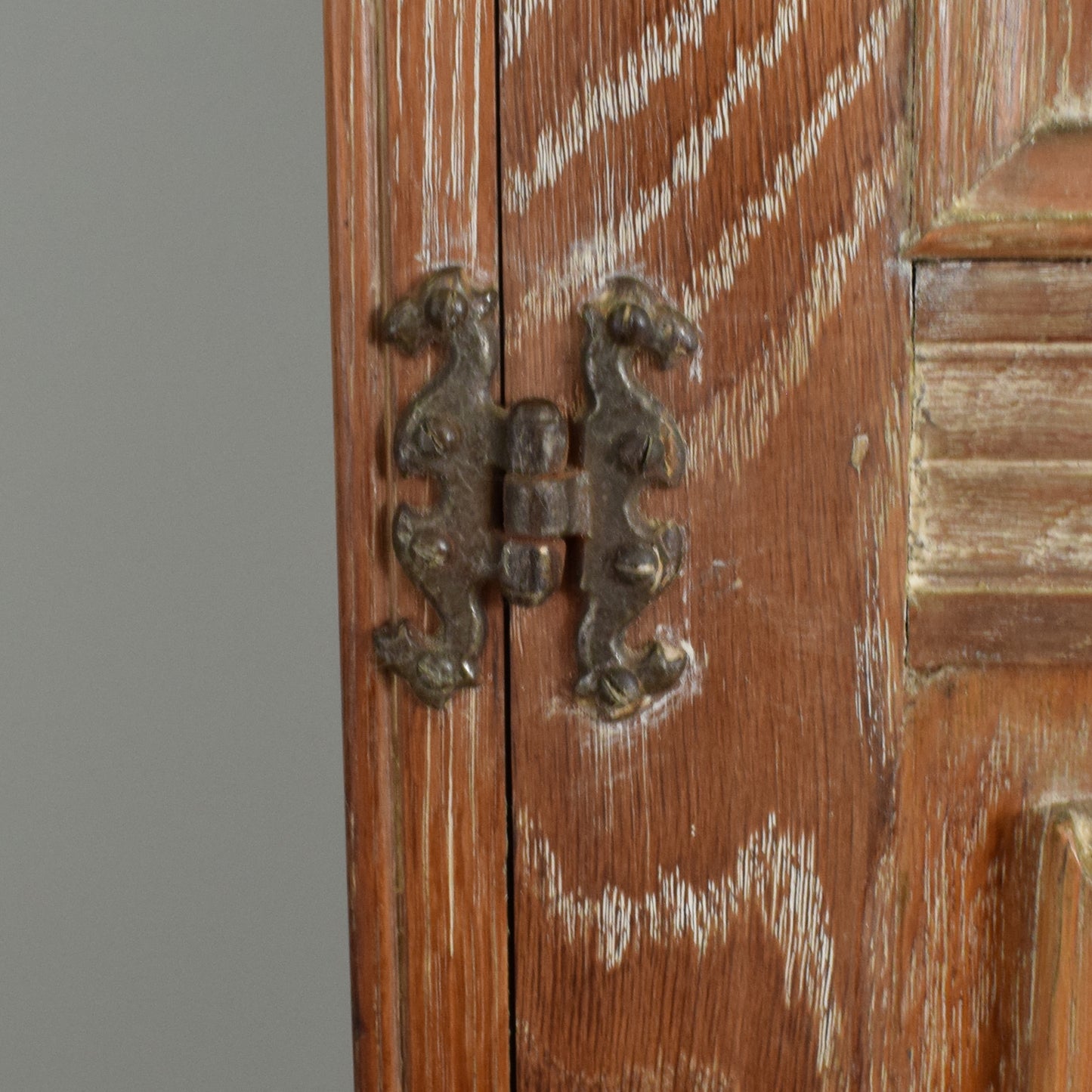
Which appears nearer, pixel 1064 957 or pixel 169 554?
pixel 1064 957

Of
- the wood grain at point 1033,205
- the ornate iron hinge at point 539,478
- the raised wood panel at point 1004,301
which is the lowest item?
the ornate iron hinge at point 539,478

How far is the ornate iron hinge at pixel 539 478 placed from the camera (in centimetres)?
46

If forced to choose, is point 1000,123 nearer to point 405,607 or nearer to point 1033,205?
point 1033,205

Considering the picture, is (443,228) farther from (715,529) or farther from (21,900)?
(21,900)

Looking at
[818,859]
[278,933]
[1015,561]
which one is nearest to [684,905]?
[818,859]

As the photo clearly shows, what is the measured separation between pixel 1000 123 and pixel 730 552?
180mm

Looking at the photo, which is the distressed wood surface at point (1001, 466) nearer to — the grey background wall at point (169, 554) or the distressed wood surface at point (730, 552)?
the distressed wood surface at point (730, 552)

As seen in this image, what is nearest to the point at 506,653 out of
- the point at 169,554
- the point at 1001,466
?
the point at 1001,466

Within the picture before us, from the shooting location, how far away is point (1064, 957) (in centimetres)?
49

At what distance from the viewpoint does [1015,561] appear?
474 mm

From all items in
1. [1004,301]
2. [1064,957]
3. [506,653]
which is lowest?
[1064,957]

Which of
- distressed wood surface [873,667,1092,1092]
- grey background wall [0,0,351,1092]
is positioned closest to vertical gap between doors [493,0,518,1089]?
distressed wood surface [873,667,1092,1092]

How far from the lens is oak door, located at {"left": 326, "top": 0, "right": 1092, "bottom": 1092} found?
17.8 inches

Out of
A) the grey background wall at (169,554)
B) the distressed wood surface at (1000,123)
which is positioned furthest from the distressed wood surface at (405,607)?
the grey background wall at (169,554)
